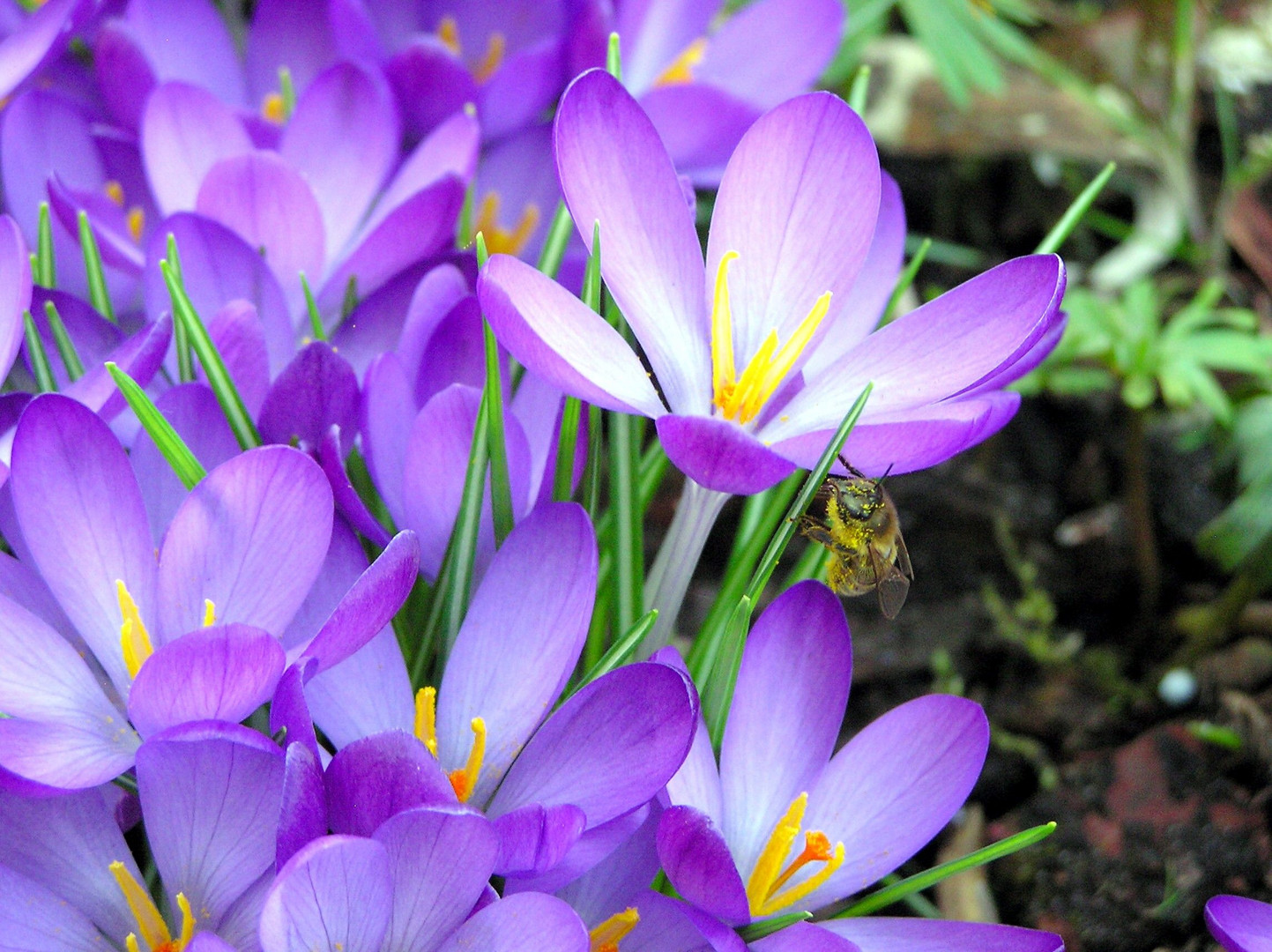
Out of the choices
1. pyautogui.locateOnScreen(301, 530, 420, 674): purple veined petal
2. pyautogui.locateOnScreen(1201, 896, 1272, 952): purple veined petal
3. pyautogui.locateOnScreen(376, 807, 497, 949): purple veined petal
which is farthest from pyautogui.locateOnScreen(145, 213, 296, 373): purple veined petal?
pyautogui.locateOnScreen(1201, 896, 1272, 952): purple veined petal

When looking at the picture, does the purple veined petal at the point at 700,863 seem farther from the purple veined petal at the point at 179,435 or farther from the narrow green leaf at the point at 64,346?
the narrow green leaf at the point at 64,346

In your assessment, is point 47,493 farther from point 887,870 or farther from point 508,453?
point 887,870

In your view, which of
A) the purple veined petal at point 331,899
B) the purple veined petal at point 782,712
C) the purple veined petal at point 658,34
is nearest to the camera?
the purple veined petal at point 331,899

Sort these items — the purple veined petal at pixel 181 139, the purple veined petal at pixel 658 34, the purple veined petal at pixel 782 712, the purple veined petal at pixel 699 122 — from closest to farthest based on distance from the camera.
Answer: the purple veined petal at pixel 782 712
the purple veined petal at pixel 181 139
the purple veined petal at pixel 699 122
the purple veined petal at pixel 658 34

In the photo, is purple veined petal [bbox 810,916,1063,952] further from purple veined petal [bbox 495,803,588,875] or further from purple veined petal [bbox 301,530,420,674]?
purple veined petal [bbox 301,530,420,674]

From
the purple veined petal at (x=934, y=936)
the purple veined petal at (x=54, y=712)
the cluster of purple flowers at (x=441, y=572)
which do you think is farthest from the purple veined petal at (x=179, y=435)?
the purple veined petal at (x=934, y=936)

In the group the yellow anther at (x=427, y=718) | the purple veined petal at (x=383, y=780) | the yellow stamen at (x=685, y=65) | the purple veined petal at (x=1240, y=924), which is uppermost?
the yellow stamen at (x=685, y=65)

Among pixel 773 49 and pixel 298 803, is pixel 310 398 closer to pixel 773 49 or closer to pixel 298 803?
pixel 298 803

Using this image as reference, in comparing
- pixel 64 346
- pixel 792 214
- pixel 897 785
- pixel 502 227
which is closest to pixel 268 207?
pixel 64 346
